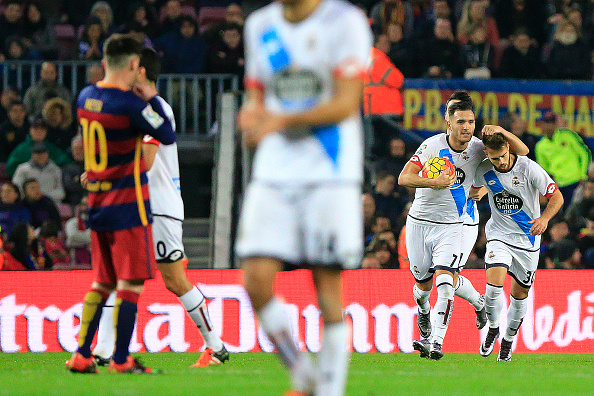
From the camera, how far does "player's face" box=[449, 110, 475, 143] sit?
34.2 feet

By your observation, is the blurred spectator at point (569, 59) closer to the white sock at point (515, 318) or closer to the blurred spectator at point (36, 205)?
the white sock at point (515, 318)

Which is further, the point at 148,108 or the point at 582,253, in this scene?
the point at 582,253

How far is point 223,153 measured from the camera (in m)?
15.6

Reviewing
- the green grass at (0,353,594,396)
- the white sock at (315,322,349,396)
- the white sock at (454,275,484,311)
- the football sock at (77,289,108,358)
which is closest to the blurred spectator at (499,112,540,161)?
the white sock at (454,275,484,311)

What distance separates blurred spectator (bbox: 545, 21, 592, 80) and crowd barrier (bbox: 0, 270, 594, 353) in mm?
5962

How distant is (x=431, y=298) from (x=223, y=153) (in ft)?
15.7

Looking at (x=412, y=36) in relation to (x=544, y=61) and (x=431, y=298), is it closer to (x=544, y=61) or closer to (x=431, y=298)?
(x=544, y=61)

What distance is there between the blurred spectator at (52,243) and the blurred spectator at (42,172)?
47.5 inches

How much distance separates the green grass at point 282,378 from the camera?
6.39m

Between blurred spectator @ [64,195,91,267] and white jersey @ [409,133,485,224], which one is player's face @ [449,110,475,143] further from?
blurred spectator @ [64,195,91,267]

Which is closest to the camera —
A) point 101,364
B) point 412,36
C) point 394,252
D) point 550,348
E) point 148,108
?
point 148,108

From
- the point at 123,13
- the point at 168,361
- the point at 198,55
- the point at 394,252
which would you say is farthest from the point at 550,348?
the point at 123,13

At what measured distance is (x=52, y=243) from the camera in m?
14.1

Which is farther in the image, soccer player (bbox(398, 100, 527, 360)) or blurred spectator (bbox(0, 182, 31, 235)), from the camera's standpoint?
blurred spectator (bbox(0, 182, 31, 235))
